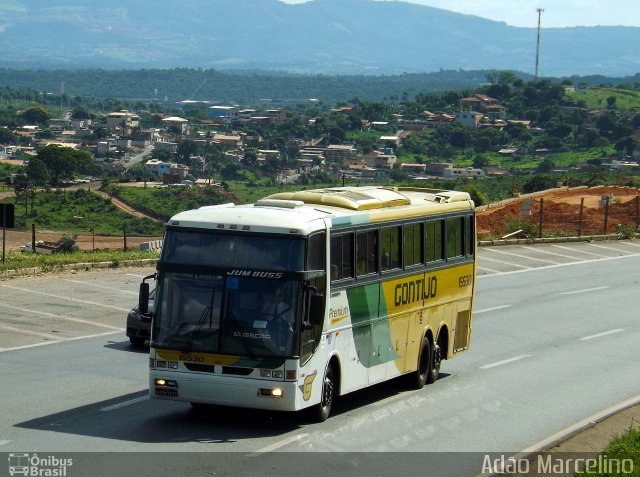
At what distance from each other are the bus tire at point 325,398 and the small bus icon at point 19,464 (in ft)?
12.8

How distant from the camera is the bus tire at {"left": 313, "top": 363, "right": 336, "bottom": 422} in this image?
613 inches

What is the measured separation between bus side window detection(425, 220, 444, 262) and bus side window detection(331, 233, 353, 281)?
9.97ft

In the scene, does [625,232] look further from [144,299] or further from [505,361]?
[144,299]

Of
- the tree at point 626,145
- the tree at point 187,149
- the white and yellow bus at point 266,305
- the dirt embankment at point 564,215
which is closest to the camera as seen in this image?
the white and yellow bus at point 266,305

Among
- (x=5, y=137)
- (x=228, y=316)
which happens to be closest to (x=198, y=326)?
(x=228, y=316)

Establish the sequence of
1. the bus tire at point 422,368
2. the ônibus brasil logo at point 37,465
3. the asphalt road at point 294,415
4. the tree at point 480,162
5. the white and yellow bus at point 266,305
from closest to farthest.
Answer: the ônibus brasil logo at point 37,465
the asphalt road at point 294,415
the white and yellow bus at point 266,305
the bus tire at point 422,368
the tree at point 480,162

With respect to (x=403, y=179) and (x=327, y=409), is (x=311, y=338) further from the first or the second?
(x=403, y=179)

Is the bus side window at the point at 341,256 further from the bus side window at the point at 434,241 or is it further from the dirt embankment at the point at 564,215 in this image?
the dirt embankment at the point at 564,215

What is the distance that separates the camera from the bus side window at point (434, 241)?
19250mm

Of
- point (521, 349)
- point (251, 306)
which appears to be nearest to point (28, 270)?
Result: point (521, 349)

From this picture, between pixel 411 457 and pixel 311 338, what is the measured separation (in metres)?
1.89

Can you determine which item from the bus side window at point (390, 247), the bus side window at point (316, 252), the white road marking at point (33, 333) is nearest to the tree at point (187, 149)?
the white road marking at point (33, 333)

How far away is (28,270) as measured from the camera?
31.0m

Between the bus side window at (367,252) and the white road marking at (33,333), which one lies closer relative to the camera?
the bus side window at (367,252)
